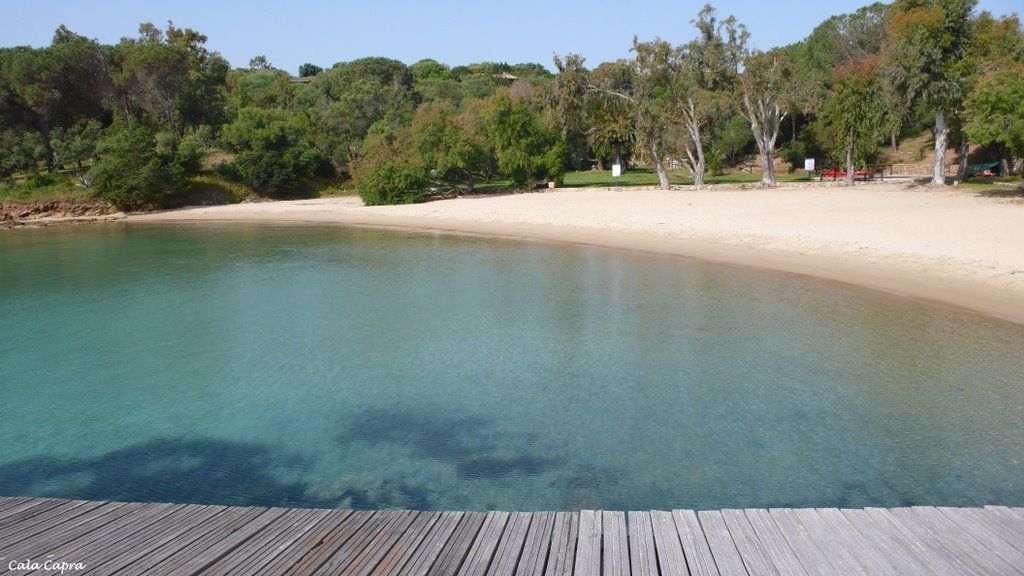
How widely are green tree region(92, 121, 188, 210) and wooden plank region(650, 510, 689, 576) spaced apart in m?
46.5

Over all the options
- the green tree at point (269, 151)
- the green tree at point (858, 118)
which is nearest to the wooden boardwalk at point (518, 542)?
the green tree at point (858, 118)

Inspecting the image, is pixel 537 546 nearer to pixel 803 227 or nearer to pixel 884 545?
pixel 884 545

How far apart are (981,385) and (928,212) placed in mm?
15747

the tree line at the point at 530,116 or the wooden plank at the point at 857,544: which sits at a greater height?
the tree line at the point at 530,116

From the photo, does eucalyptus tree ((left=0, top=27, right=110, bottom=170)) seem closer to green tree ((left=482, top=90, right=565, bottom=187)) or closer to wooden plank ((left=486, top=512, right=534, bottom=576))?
green tree ((left=482, top=90, right=565, bottom=187))

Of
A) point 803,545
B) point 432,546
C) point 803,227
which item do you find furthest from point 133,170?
point 803,545

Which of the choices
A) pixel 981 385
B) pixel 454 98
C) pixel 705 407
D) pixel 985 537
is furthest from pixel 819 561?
pixel 454 98

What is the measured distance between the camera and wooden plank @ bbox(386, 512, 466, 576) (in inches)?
180

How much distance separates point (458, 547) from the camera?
4934 mm

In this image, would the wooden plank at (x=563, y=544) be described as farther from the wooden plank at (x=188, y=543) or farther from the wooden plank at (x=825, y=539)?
the wooden plank at (x=188, y=543)

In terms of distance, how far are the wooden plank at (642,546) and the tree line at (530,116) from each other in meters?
25.3

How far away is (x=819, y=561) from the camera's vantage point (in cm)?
463

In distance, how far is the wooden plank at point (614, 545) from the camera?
4570 millimetres

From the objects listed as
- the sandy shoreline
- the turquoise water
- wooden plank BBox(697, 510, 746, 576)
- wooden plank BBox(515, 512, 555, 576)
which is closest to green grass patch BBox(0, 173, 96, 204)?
the sandy shoreline
